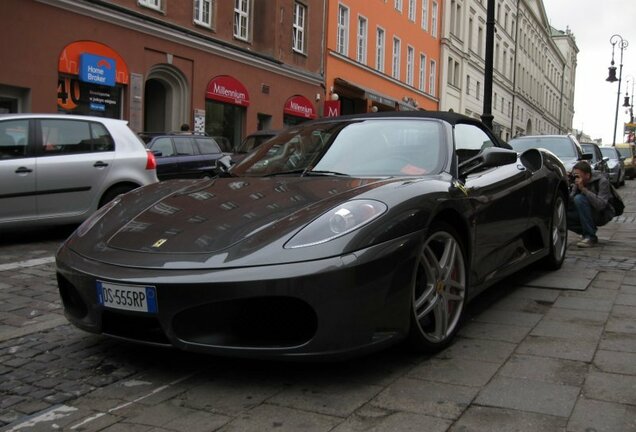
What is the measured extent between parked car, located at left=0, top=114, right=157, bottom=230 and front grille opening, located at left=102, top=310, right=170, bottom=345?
14.9 feet

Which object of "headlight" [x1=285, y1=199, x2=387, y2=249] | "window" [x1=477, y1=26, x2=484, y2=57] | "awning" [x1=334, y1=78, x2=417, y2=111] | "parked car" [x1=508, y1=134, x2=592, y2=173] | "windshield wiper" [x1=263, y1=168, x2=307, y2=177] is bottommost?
"headlight" [x1=285, y1=199, x2=387, y2=249]

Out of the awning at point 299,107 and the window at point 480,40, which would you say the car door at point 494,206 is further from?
the window at point 480,40

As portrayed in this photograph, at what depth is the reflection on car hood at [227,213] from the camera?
2.96 metres

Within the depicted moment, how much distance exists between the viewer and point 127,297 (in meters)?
2.85

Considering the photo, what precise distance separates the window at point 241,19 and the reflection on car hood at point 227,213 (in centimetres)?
1826

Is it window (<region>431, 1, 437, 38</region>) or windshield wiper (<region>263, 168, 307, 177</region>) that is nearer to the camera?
windshield wiper (<region>263, 168, 307, 177</region>)

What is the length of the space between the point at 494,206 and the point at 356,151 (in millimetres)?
1010

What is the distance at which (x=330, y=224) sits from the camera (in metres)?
2.90

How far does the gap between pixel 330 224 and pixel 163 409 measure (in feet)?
3.61

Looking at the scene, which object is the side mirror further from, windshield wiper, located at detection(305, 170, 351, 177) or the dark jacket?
the dark jacket

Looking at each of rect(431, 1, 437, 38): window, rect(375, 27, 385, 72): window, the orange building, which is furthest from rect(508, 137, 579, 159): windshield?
rect(431, 1, 437, 38): window

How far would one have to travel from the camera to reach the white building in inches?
1688

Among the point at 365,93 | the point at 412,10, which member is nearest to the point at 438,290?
the point at 365,93

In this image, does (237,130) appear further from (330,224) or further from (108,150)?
(330,224)
